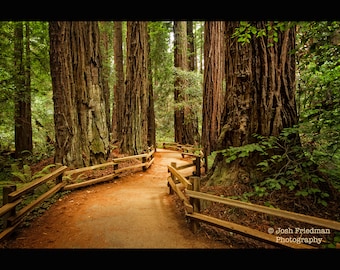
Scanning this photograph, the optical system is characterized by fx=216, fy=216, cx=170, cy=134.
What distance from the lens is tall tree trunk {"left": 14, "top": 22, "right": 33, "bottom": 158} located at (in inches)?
354

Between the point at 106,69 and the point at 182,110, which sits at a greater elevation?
the point at 106,69

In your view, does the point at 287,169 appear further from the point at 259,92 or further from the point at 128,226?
the point at 128,226

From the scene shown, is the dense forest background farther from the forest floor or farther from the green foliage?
the forest floor

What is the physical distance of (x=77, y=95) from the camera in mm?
8250

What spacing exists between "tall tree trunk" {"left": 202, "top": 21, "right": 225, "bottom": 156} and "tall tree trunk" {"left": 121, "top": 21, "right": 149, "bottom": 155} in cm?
334

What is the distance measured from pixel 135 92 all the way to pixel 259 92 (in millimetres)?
7332

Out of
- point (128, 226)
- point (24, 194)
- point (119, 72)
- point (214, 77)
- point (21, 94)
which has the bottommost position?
point (128, 226)

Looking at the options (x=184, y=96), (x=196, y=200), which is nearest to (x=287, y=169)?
(x=196, y=200)

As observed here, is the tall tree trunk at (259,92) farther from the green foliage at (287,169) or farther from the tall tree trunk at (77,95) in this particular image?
the tall tree trunk at (77,95)

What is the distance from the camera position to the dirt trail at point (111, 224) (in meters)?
3.71

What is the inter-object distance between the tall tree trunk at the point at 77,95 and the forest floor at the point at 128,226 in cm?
234

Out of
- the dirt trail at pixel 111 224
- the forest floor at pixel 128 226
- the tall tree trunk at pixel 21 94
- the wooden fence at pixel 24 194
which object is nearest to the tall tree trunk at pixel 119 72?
the tall tree trunk at pixel 21 94
